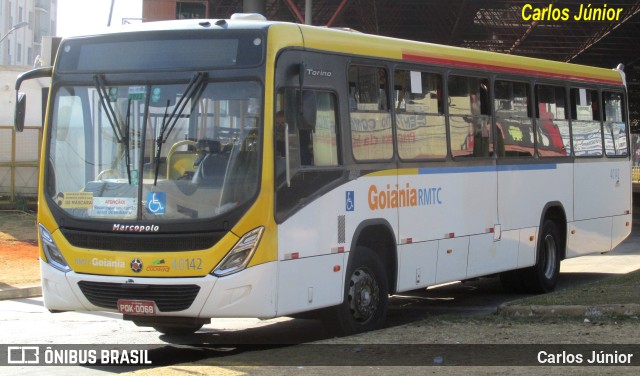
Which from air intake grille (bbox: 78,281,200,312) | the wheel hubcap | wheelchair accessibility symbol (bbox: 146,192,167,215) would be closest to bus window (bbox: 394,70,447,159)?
the wheel hubcap

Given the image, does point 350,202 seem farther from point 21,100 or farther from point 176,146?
point 21,100

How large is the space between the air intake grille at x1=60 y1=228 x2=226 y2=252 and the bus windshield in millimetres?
182

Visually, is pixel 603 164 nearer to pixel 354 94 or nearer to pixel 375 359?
pixel 354 94

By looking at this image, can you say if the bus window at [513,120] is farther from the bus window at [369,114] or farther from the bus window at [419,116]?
the bus window at [369,114]

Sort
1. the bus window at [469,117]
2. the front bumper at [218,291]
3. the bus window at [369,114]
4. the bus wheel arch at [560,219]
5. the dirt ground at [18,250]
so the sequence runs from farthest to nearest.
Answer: the dirt ground at [18,250] → the bus wheel arch at [560,219] → the bus window at [469,117] → the bus window at [369,114] → the front bumper at [218,291]

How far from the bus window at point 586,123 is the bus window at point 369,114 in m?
5.96

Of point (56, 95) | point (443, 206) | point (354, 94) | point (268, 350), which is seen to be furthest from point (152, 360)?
point (443, 206)

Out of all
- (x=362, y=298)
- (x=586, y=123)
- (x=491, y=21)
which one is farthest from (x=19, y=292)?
(x=491, y=21)

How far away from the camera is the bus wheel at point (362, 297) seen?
36.3 ft

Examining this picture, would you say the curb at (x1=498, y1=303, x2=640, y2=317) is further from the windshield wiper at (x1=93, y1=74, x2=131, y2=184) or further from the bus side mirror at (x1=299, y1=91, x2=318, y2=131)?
the windshield wiper at (x1=93, y1=74, x2=131, y2=184)

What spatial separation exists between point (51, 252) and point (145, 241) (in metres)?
1.17

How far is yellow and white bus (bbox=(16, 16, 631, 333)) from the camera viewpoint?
9.69 metres

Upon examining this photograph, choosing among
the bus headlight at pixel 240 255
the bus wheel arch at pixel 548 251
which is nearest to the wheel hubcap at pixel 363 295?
the bus headlight at pixel 240 255

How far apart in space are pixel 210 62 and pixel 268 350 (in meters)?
2.79
